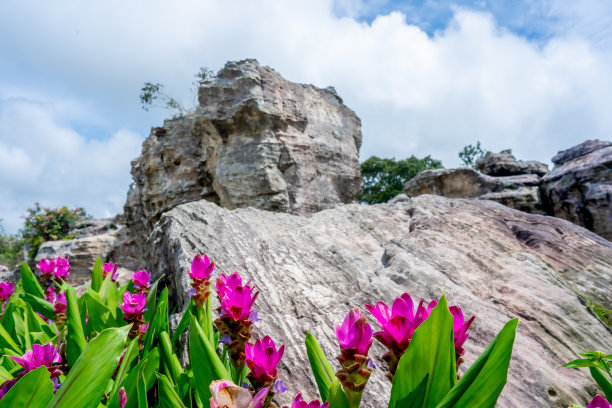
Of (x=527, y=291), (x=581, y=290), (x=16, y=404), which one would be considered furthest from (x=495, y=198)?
(x=16, y=404)

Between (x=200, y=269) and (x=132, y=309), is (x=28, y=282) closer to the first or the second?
(x=132, y=309)

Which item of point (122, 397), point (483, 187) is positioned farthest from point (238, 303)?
point (483, 187)

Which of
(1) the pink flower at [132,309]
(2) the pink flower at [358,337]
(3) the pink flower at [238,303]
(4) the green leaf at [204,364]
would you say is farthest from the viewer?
(1) the pink flower at [132,309]

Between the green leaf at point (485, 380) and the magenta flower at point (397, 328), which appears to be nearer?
the green leaf at point (485, 380)

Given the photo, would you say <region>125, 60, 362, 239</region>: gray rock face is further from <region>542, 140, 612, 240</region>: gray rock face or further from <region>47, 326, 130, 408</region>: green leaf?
<region>47, 326, 130, 408</region>: green leaf

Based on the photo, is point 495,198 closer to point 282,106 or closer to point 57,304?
point 282,106

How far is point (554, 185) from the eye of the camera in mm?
9102

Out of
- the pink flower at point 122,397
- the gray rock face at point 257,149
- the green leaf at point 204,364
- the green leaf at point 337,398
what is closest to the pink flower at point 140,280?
the pink flower at point 122,397

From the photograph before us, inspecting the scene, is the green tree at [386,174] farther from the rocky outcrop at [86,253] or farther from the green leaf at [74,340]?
the green leaf at [74,340]

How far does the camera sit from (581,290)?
302 cm

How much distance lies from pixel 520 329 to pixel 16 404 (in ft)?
8.37

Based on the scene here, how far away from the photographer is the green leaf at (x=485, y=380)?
0.73m

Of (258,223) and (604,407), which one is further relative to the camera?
(258,223)

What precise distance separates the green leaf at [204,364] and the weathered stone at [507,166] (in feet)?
46.5
